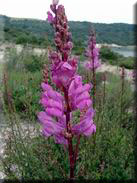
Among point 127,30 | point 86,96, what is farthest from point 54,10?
point 127,30

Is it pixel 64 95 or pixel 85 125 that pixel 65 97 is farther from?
pixel 85 125

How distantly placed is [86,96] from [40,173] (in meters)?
1.55

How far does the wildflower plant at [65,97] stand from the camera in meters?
1.88

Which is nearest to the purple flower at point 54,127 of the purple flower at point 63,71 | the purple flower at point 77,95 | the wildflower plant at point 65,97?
the wildflower plant at point 65,97

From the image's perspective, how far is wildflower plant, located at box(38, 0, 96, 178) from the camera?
6.17ft

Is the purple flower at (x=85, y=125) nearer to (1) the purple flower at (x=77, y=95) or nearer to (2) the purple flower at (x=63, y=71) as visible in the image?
(1) the purple flower at (x=77, y=95)

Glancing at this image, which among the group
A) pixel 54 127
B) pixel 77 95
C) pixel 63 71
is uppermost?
pixel 63 71

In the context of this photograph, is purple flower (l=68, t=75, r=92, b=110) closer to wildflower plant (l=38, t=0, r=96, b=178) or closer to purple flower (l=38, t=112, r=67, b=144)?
wildflower plant (l=38, t=0, r=96, b=178)

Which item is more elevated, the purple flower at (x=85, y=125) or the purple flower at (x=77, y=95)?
the purple flower at (x=77, y=95)

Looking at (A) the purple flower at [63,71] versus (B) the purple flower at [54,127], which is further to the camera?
(B) the purple flower at [54,127]

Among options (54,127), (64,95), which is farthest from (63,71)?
(54,127)

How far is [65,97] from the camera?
6.64ft

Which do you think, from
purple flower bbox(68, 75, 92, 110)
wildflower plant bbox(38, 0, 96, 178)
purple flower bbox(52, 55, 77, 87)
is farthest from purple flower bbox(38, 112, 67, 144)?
purple flower bbox(52, 55, 77, 87)

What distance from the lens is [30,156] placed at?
3.59 meters
